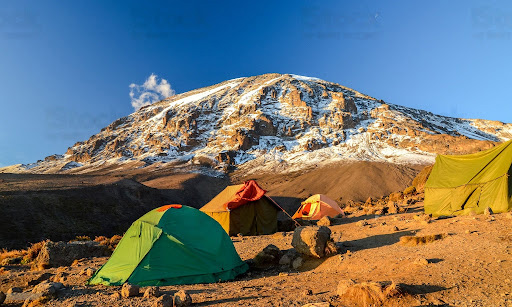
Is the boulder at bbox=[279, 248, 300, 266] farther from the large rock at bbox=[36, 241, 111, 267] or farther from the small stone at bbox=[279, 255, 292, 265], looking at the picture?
the large rock at bbox=[36, 241, 111, 267]

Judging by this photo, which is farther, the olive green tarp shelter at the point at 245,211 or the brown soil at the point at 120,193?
the brown soil at the point at 120,193

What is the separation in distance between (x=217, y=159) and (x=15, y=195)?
5286cm

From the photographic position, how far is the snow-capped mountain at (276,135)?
229 ft

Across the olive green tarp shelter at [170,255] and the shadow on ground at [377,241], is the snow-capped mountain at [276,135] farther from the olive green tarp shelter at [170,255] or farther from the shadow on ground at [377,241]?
the olive green tarp shelter at [170,255]

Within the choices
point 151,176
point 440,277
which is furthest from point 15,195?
point 151,176

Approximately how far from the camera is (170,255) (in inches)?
295

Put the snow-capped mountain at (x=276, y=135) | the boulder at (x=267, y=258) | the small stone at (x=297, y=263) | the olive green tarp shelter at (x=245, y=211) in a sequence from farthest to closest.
Result: the snow-capped mountain at (x=276, y=135), the olive green tarp shelter at (x=245, y=211), the boulder at (x=267, y=258), the small stone at (x=297, y=263)

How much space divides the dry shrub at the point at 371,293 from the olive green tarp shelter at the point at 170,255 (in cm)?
408

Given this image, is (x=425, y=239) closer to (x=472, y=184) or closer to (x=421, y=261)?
(x=421, y=261)

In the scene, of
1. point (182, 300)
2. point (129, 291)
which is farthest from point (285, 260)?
point (129, 291)

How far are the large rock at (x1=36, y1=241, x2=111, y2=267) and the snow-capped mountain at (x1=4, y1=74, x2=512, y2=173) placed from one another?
57.1 metres

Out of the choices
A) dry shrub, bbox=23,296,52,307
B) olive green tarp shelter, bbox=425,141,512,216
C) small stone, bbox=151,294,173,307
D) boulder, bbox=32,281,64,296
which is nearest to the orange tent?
olive green tarp shelter, bbox=425,141,512,216

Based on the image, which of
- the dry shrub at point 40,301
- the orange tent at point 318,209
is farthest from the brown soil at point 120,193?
the orange tent at point 318,209

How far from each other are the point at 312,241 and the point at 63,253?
9379 mm
